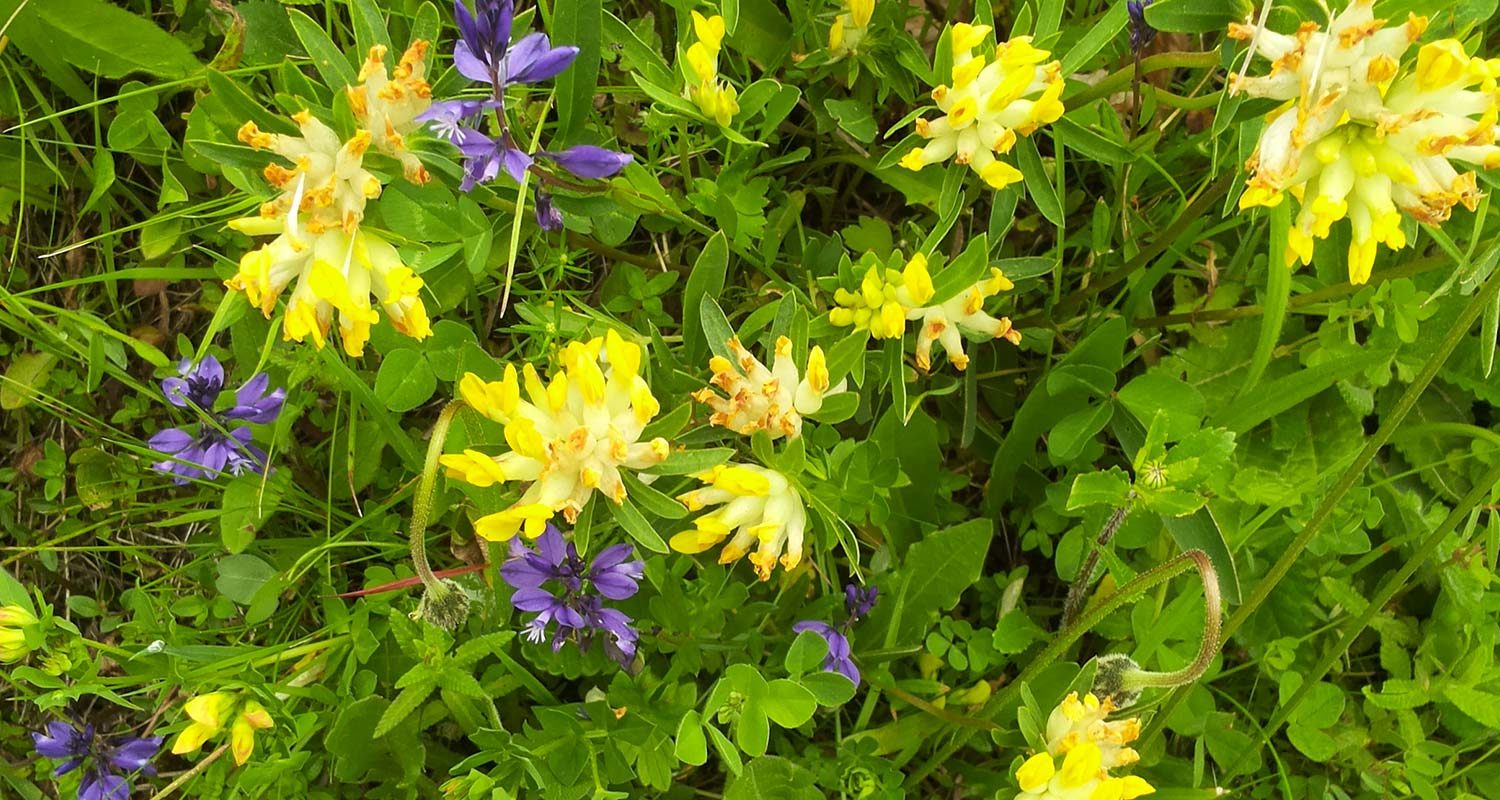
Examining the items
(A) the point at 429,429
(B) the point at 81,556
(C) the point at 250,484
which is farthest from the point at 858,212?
(B) the point at 81,556

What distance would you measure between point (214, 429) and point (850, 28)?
1.79 metres

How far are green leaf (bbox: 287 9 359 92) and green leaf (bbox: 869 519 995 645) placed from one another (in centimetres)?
165

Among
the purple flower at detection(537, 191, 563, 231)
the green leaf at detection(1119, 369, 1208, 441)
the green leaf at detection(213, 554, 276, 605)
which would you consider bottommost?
the green leaf at detection(213, 554, 276, 605)

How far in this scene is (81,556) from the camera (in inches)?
120

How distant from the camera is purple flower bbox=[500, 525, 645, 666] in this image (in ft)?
7.05

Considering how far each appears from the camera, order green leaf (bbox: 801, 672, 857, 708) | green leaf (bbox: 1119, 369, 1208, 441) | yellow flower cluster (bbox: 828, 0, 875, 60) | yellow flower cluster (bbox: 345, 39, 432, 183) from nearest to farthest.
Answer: yellow flower cluster (bbox: 345, 39, 432, 183) < green leaf (bbox: 801, 672, 857, 708) < yellow flower cluster (bbox: 828, 0, 875, 60) < green leaf (bbox: 1119, 369, 1208, 441)

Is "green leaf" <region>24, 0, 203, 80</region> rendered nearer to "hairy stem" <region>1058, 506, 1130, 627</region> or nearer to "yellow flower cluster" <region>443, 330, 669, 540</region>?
"yellow flower cluster" <region>443, 330, 669, 540</region>

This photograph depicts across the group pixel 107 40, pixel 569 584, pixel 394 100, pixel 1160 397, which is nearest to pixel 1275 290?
pixel 1160 397

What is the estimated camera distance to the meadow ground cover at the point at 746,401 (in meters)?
1.79

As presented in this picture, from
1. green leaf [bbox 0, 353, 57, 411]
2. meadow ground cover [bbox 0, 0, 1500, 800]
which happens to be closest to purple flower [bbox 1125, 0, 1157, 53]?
meadow ground cover [bbox 0, 0, 1500, 800]

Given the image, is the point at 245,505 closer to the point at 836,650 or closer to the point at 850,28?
the point at 836,650

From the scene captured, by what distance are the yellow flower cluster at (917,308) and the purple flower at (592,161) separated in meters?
0.50

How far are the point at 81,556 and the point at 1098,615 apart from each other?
271 centimetres

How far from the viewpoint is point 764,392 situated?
1855 millimetres
